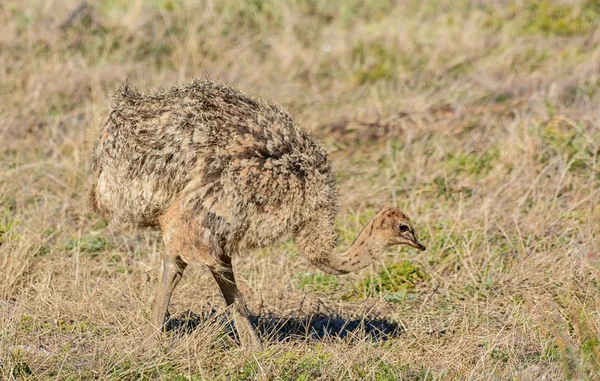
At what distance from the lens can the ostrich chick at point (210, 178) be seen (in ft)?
17.1

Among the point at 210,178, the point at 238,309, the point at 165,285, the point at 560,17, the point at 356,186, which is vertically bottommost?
the point at 356,186

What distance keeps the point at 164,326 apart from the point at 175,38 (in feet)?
20.9

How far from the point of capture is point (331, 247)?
5.62 meters

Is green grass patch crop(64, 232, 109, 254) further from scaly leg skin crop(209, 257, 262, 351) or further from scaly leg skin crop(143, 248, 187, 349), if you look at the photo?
scaly leg skin crop(209, 257, 262, 351)

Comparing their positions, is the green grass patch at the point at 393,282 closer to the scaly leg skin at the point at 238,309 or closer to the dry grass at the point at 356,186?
the dry grass at the point at 356,186

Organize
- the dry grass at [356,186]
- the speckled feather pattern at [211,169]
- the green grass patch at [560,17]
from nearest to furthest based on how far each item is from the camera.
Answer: the speckled feather pattern at [211,169]
the dry grass at [356,186]
the green grass patch at [560,17]

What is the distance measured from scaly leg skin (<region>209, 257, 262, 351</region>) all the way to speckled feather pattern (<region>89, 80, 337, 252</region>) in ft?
1.06

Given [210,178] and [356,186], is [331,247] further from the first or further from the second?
[356,186]

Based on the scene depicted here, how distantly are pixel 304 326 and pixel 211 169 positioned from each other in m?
1.39

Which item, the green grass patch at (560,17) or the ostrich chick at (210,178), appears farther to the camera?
the green grass patch at (560,17)

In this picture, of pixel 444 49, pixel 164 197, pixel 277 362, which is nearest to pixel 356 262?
pixel 277 362

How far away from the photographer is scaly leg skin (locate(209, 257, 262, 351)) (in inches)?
219

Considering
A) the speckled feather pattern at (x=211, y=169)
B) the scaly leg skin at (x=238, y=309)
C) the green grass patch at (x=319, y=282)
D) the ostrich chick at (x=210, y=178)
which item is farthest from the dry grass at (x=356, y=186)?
the speckled feather pattern at (x=211, y=169)

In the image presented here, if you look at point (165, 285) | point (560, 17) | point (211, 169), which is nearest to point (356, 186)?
point (165, 285)
